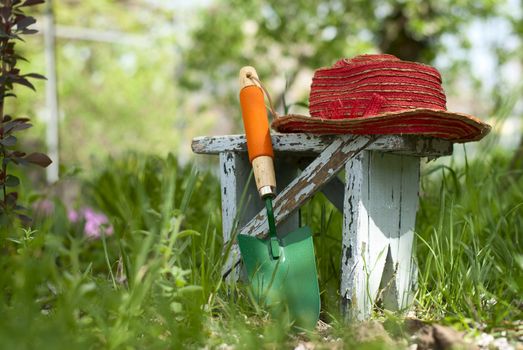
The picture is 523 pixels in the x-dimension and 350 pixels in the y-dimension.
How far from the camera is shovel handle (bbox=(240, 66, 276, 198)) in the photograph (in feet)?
5.23

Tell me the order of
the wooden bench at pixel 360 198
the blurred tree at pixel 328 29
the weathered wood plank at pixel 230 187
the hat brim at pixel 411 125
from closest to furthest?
the hat brim at pixel 411 125 → the wooden bench at pixel 360 198 → the weathered wood plank at pixel 230 187 → the blurred tree at pixel 328 29

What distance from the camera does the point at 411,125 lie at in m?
1.48

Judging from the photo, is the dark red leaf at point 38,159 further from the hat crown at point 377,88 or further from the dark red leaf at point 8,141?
the hat crown at point 377,88

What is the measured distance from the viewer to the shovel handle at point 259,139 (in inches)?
62.7

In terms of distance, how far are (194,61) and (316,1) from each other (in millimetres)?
1670

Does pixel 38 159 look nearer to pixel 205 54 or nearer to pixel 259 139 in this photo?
pixel 259 139

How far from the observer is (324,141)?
163 centimetres

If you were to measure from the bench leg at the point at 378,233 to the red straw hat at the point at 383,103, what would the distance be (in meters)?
0.11

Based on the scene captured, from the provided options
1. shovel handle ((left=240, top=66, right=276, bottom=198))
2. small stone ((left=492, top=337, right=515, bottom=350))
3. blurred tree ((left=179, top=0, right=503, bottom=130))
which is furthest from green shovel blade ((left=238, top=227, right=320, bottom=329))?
blurred tree ((left=179, top=0, right=503, bottom=130))

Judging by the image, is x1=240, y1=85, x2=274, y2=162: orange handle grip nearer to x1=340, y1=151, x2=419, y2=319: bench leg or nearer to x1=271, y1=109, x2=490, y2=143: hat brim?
x1=271, y1=109, x2=490, y2=143: hat brim

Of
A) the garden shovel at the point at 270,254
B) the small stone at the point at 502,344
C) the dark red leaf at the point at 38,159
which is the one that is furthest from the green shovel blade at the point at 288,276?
the dark red leaf at the point at 38,159

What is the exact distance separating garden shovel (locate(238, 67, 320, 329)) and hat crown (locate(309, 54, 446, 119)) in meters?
0.16

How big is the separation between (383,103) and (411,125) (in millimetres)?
92

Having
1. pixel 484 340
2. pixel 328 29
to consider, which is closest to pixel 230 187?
pixel 484 340
